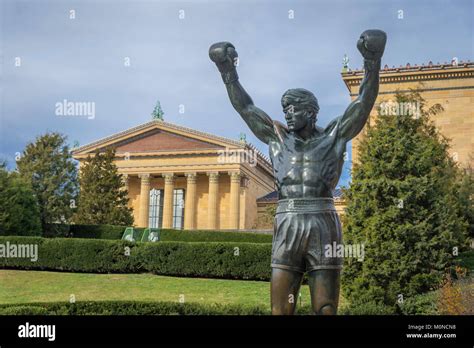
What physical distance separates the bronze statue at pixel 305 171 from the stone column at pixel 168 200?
2036 inches

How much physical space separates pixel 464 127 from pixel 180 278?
22.0 meters

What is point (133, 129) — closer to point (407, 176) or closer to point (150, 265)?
point (150, 265)

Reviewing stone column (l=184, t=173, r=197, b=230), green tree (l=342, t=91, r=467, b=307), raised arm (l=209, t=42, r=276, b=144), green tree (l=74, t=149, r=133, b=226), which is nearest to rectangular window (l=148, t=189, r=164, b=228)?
stone column (l=184, t=173, r=197, b=230)

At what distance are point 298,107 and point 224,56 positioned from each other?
929 millimetres

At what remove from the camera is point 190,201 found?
56.8m

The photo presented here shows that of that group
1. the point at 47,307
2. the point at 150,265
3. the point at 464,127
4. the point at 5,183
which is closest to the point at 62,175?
the point at 5,183

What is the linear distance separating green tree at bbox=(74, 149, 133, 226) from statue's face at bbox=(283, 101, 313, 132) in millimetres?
32927

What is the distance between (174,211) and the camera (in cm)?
5875

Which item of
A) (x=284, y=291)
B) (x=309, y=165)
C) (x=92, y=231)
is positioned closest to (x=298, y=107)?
(x=309, y=165)

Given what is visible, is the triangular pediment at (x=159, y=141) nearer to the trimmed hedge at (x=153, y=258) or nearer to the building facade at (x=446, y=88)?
the building facade at (x=446, y=88)

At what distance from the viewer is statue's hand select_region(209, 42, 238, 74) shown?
212 inches

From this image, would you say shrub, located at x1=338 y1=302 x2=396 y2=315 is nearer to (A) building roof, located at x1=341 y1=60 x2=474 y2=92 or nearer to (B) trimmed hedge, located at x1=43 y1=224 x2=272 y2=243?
(B) trimmed hedge, located at x1=43 y1=224 x2=272 y2=243

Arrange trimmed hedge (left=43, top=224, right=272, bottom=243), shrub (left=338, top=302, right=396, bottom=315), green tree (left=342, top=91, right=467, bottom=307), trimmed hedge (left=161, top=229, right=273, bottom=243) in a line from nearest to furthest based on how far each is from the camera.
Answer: shrub (left=338, top=302, right=396, bottom=315) → green tree (left=342, top=91, right=467, bottom=307) → trimmed hedge (left=161, top=229, right=273, bottom=243) → trimmed hedge (left=43, top=224, right=272, bottom=243)
